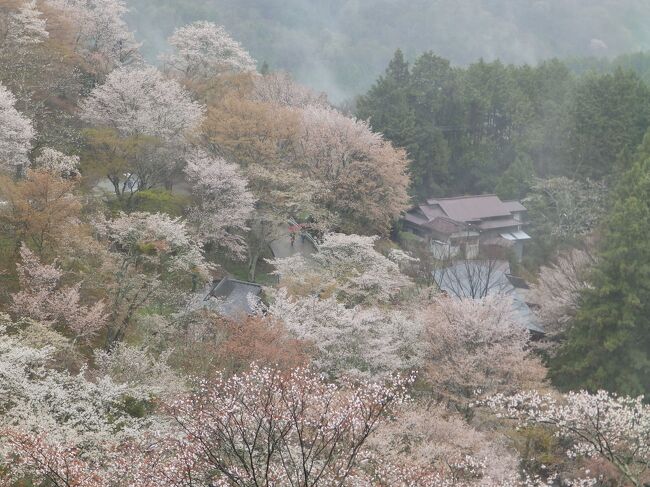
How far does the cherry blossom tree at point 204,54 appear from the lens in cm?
3462

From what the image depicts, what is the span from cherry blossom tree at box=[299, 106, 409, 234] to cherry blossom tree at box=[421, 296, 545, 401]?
29.1 feet

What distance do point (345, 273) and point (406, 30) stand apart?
3304 inches

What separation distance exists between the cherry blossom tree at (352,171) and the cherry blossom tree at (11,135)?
11.8 meters

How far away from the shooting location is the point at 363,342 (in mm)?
18547

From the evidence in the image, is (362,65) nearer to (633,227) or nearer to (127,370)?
(633,227)

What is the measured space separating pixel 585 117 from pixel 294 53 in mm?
56517

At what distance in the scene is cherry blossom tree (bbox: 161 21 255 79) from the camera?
114 ft

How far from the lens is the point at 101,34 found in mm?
32312

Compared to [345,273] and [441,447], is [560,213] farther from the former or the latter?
[441,447]

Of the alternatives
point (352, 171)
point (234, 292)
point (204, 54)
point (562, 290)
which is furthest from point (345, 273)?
point (204, 54)

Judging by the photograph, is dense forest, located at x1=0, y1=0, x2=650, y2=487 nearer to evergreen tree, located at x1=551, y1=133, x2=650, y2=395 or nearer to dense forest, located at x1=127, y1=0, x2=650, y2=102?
evergreen tree, located at x1=551, y1=133, x2=650, y2=395

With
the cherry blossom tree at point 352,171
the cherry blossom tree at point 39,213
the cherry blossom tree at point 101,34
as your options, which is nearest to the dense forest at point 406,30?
the cherry blossom tree at point 101,34

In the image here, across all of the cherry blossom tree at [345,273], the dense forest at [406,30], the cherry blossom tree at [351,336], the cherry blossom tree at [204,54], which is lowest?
the cherry blossom tree at [351,336]

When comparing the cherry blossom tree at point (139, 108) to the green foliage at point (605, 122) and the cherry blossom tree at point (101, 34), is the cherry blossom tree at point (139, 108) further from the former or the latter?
the green foliage at point (605, 122)
